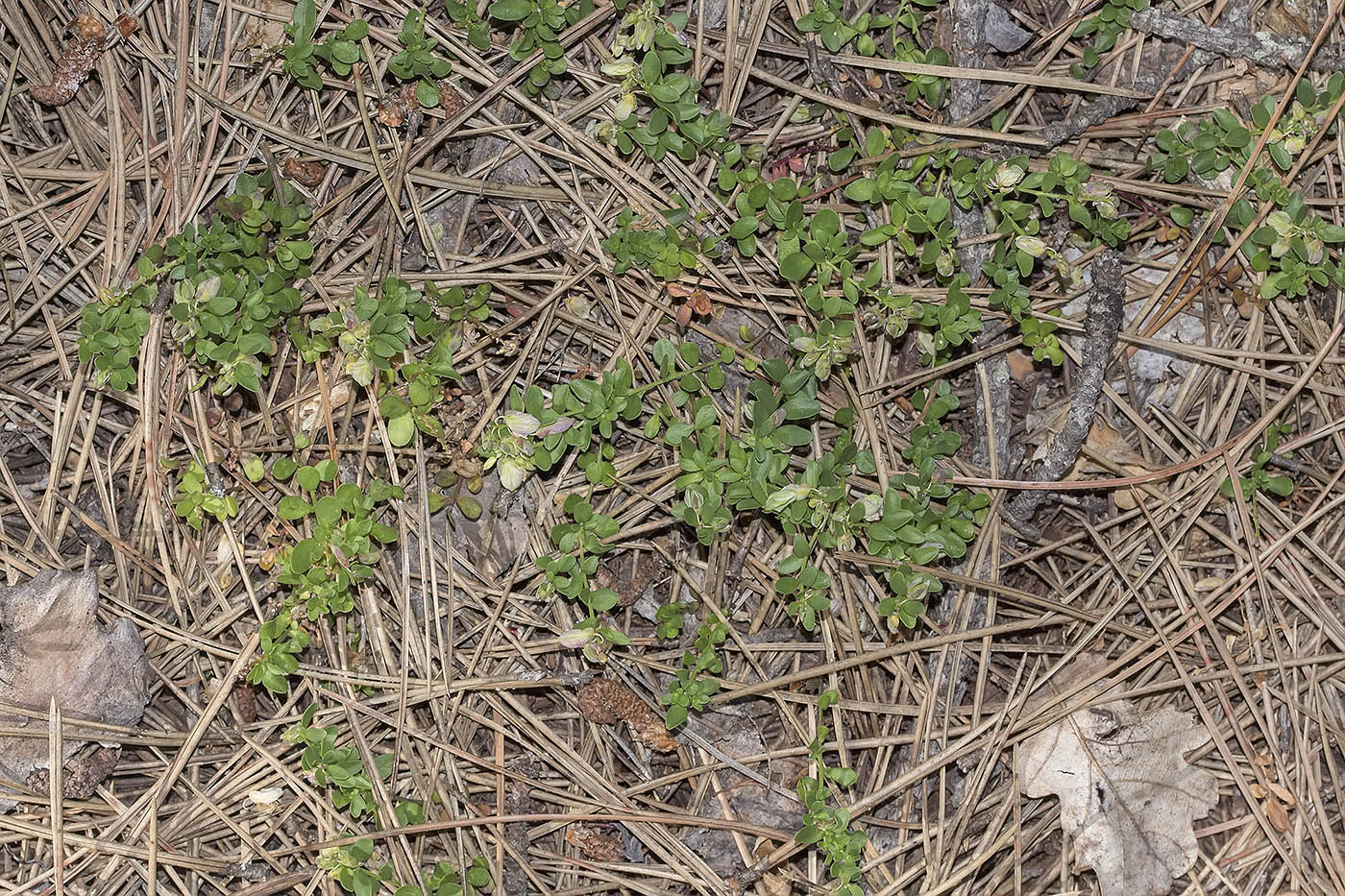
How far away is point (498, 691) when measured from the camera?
3016 mm

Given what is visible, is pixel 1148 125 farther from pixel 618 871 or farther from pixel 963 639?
pixel 618 871

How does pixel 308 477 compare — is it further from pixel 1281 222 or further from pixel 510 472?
pixel 1281 222

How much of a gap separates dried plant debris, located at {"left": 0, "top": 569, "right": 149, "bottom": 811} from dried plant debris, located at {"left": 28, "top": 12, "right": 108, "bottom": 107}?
4.85 feet

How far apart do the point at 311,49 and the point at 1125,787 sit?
324 centimetres

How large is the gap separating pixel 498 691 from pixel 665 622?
0.54m

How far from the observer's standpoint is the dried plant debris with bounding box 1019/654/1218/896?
2.98 meters

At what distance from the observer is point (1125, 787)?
2.99 metres

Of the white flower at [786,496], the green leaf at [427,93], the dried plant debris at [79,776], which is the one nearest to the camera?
the white flower at [786,496]

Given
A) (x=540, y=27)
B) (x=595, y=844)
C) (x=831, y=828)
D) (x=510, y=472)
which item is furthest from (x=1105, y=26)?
(x=595, y=844)

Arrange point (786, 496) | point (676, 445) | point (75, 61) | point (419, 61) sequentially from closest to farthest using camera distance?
point (786, 496)
point (676, 445)
point (419, 61)
point (75, 61)

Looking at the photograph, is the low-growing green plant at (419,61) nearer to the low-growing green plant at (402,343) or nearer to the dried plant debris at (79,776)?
the low-growing green plant at (402,343)

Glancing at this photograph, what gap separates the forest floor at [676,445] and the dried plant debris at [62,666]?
15 millimetres

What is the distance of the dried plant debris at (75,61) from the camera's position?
315 centimetres

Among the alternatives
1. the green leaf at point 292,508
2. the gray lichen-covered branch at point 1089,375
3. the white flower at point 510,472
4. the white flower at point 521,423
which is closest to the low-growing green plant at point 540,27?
the white flower at point 521,423
